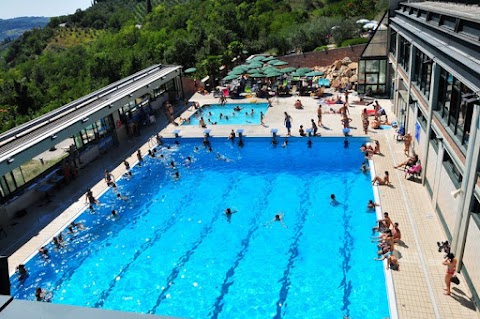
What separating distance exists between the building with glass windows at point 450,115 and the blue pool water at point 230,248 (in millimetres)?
2758

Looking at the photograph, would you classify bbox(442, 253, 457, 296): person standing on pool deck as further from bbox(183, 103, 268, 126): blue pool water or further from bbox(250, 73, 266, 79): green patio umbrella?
bbox(250, 73, 266, 79): green patio umbrella

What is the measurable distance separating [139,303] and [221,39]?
126 ft

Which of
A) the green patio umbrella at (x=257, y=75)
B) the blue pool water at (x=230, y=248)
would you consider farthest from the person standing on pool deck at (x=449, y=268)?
the green patio umbrella at (x=257, y=75)

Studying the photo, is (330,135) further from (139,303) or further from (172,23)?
(172,23)

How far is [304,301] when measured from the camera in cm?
1213

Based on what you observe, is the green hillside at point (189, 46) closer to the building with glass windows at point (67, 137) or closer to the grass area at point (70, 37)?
the building with glass windows at point (67, 137)

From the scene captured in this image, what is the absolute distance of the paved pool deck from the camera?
35.7 feet

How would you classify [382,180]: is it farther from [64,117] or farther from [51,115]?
[51,115]

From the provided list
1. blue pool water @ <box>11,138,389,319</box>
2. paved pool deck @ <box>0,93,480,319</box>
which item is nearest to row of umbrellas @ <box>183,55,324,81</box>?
paved pool deck @ <box>0,93,480,319</box>

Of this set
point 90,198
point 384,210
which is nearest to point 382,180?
point 384,210

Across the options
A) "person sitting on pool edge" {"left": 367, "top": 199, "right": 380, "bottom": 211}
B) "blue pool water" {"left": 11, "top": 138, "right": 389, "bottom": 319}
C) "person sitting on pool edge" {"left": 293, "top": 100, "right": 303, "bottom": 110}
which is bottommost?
"blue pool water" {"left": 11, "top": 138, "right": 389, "bottom": 319}

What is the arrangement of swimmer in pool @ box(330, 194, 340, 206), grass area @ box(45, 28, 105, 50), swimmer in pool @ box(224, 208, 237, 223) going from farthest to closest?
grass area @ box(45, 28, 105, 50) → swimmer in pool @ box(330, 194, 340, 206) → swimmer in pool @ box(224, 208, 237, 223)

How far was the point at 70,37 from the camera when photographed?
405ft

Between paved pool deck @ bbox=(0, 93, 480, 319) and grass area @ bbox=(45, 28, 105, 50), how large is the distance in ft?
349
